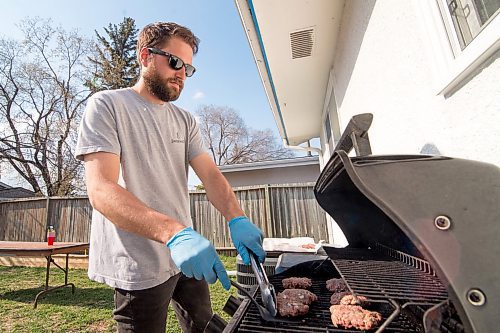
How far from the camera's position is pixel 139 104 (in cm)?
179

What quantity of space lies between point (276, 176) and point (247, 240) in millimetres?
10071

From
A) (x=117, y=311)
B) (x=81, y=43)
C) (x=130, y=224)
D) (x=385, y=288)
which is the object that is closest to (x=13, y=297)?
(x=117, y=311)

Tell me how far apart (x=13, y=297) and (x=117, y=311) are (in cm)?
502

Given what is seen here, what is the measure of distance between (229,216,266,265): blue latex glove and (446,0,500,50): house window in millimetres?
1246

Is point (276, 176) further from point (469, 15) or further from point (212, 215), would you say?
point (469, 15)

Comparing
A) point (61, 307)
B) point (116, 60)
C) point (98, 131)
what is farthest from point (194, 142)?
point (116, 60)

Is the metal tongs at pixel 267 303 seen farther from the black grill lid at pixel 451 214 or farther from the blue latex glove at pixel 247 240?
the black grill lid at pixel 451 214

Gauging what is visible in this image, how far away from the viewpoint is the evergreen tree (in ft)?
61.0

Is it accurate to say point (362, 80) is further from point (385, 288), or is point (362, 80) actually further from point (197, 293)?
point (197, 293)

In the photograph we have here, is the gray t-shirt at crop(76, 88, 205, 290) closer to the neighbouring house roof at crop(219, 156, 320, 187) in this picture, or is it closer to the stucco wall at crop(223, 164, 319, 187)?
the neighbouring house roof at crop(219, 156, 320, 187)

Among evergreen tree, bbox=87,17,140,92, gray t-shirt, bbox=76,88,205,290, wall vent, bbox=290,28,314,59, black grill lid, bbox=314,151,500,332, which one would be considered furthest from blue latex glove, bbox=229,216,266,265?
evergreen tree, bbox=87,17,140,92

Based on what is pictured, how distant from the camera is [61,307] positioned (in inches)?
164

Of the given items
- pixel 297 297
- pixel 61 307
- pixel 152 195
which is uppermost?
pixel 152 195

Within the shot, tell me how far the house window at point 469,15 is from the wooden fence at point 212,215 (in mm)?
6727
